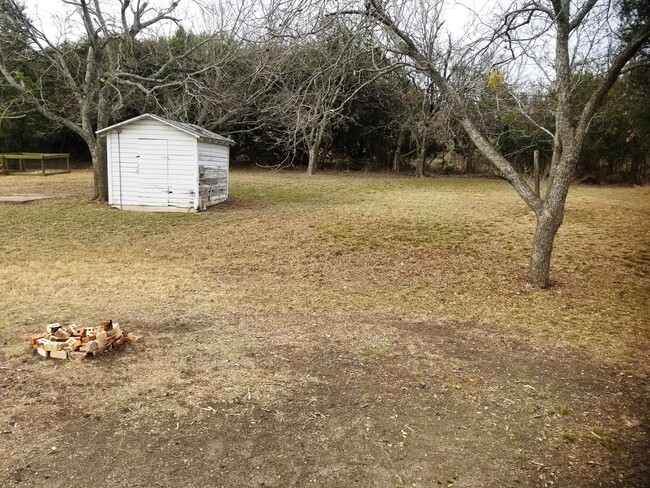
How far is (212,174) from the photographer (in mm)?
13555

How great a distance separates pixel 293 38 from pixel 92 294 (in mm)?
3829

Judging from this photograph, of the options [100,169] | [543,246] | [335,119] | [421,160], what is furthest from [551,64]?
[421,160]

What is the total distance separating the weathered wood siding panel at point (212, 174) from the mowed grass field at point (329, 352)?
2952 millimetres

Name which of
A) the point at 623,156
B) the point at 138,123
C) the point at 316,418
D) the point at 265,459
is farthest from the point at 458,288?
the point at 623,156

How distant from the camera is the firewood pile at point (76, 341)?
3.99 m

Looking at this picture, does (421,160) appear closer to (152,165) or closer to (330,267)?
(152,165)

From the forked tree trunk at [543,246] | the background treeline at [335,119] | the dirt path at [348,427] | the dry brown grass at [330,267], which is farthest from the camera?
the background treeline at [335,119]

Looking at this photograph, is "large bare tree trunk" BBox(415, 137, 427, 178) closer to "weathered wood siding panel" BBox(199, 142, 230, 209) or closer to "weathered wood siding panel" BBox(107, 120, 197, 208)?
"weathered wood siding panel" BBox(199, 142, 230, 209)

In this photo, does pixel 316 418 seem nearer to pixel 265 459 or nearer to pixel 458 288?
pixel 265 459

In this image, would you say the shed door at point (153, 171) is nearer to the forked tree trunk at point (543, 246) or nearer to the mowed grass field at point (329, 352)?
the mowed grass field at point (329, 352)

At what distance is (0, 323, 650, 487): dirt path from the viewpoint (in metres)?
2.68

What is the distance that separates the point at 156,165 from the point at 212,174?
61.8 inches

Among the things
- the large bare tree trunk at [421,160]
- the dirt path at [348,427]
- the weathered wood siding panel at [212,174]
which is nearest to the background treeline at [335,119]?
the large bare tree trunk at [421,160]

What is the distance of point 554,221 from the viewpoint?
6234mm
